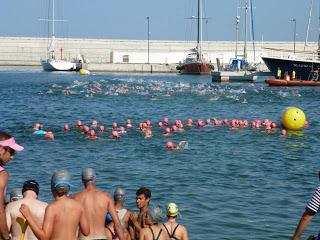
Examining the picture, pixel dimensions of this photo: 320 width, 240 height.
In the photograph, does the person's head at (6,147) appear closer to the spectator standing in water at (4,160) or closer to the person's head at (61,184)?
the spectator standing in water at (4,160)

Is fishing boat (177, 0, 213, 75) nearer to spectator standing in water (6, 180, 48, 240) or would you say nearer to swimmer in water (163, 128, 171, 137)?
swimmer in water (163, 128, 171, 137)

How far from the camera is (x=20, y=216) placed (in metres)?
8.43

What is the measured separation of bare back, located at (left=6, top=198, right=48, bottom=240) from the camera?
8.41 metres

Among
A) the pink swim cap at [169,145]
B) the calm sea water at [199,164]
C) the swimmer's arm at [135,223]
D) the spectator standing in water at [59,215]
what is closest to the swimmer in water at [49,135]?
the calm sea water at [199,164]

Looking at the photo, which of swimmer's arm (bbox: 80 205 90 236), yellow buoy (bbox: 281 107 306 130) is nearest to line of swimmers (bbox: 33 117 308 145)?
yellow buoy (bbox: 281 107 306 130)

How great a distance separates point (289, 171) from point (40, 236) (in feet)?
45.2

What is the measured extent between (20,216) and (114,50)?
12083 cm

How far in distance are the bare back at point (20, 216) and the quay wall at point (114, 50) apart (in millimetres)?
112629

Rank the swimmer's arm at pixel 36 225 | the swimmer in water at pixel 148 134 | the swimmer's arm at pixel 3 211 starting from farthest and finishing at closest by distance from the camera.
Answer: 1. the swimmer in water at pixel 148 134
2. the swimmer's arm at pixel 36 225
3. the swimmer's arm at pixel 3 211

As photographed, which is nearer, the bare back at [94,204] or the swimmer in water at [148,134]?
the bare back at [94,204]

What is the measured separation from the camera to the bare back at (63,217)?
315 inches

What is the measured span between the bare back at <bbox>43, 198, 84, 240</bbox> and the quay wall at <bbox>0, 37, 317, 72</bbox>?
371 feet

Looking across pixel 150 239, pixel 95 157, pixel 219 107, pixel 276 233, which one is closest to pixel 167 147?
pixel 95 157

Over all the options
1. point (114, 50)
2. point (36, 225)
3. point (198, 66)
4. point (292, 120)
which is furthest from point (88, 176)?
point (114, 50)
